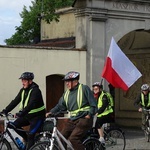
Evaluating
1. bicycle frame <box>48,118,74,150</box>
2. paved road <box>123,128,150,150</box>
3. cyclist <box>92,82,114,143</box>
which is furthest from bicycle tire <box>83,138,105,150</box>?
paved road <box>123,128,150,150</box>

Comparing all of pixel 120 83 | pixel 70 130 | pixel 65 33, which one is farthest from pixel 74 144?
pixel 65 33

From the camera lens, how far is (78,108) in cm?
916

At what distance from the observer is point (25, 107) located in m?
9.88

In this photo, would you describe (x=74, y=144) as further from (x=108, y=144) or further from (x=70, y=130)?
(x=108, y=144)

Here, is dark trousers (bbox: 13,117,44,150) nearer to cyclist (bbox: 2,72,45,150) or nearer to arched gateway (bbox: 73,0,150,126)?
cyclist (bbox: 2,72,45,150)

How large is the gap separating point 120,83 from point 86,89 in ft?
14.3

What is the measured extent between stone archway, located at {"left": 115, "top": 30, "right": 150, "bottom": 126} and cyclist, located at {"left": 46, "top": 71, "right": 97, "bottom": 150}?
419 inches

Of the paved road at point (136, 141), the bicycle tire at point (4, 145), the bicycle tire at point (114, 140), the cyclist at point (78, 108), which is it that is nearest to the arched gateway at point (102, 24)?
the paved road at point (136, 141)

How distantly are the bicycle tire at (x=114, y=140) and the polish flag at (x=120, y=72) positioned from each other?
128 cm

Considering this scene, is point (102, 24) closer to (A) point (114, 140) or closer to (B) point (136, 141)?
(B) point (136, 141)

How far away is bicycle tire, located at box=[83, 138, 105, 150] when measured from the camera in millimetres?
9734

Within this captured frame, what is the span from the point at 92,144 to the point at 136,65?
39.6 ft

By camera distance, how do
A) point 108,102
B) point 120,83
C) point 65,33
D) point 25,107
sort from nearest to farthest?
point 25,107
point 108,102
point 120,83
point 65,33

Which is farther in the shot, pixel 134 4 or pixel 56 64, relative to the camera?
pixel 134 4
